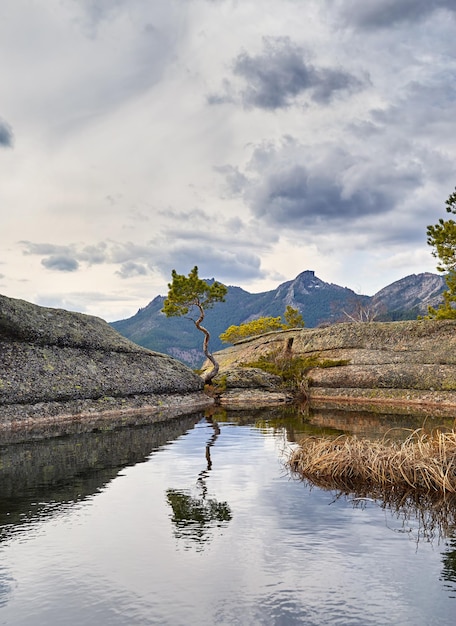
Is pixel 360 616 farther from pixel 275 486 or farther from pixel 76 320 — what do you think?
pixel 76 320

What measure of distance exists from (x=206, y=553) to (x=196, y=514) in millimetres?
2725

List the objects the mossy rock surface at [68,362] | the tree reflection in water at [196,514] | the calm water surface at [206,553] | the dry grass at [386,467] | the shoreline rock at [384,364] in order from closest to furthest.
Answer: the calm water surface at [206,553]
the tree reflection in water at [196,514]
the dry grass at [386,467]
the mossy rock surface at [68,362]
the shoreline rock at [384,364]

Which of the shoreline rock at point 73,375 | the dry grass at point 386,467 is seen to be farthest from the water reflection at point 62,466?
the dry grass at point 386,467

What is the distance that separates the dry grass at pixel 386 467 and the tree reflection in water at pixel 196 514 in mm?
3845

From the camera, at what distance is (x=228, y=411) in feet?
134

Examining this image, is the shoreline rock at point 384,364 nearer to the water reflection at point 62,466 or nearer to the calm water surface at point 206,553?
the water reflection at point 62,466

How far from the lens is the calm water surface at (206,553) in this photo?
830 centimetres

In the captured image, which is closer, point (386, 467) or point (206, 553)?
point (206, 553)

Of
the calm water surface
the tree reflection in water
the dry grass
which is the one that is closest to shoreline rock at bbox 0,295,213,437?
the calm water surface

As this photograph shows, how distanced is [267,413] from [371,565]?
95.7 feet

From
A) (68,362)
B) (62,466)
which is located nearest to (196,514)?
(62,466)

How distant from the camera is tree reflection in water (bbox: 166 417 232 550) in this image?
38.9 feet

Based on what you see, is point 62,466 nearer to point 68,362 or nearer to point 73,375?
point 73,375

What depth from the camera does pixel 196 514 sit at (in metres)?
13.4
